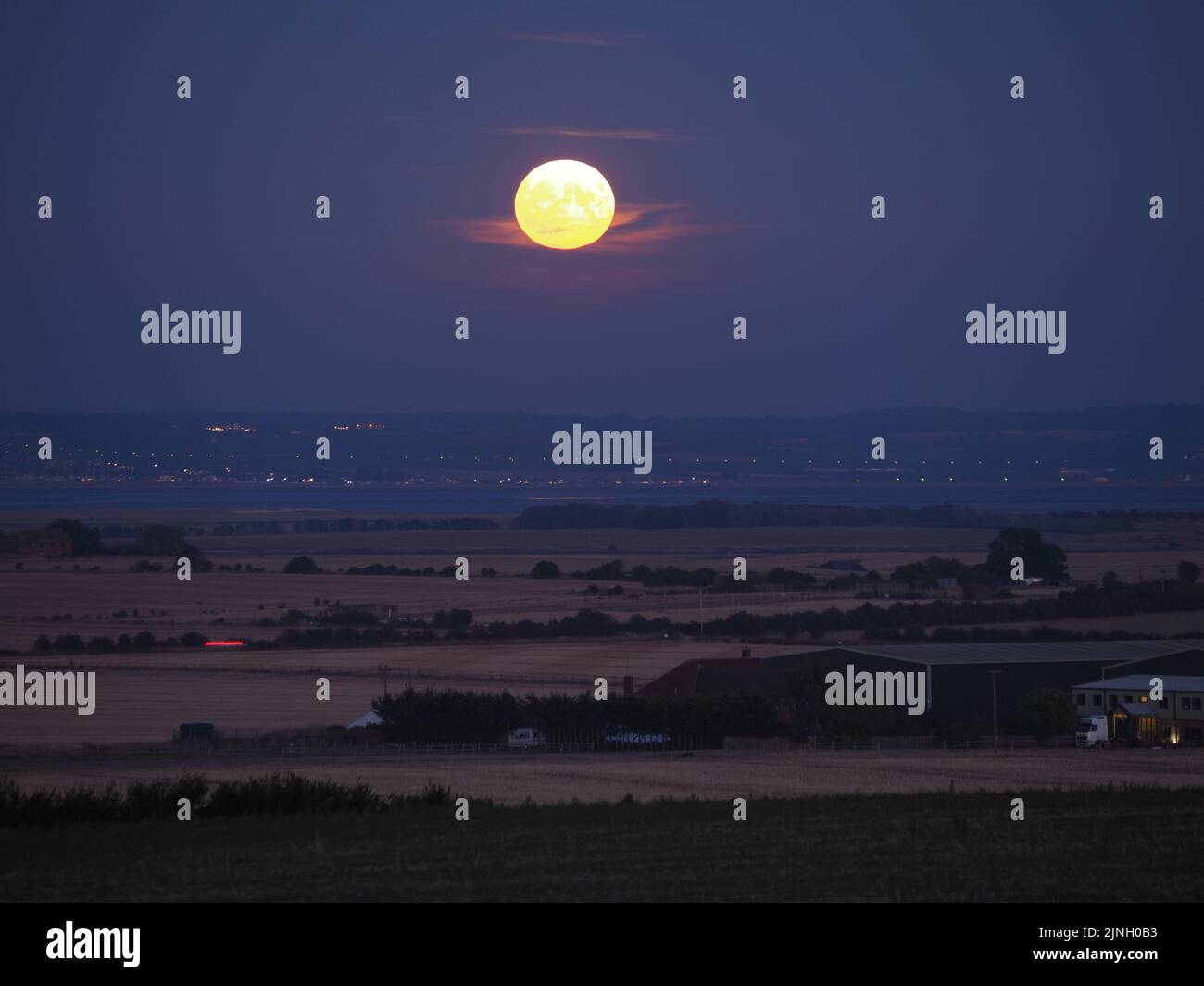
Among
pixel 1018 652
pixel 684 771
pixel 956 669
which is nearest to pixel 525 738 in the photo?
pixel 684 771

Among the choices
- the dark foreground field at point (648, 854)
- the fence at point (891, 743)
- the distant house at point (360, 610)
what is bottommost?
the fence at point (891, 743)

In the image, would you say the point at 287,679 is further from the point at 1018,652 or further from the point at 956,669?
the point at 1018,652

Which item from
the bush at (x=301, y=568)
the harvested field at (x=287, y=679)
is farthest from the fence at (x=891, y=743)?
the bush at (x=301, y=568)

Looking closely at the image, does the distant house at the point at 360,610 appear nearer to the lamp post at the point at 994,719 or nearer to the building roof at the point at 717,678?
the building roof at the point at 717,678

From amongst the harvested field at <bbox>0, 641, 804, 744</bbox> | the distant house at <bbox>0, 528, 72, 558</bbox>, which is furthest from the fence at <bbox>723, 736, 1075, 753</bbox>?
the distant house at <bbox>0, 528, 72, 558</bbox>
